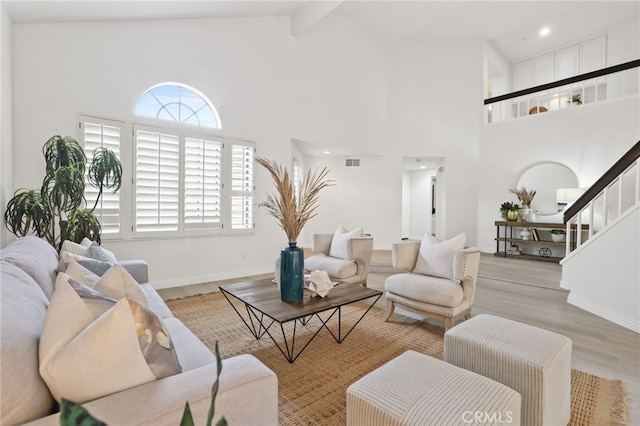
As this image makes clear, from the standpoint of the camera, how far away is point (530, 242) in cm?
674

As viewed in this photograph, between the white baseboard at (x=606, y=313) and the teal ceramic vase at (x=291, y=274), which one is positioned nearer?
the teal ceramic vase at (x=291, y=274)

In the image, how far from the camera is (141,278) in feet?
9.05

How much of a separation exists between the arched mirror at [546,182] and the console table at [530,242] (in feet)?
1.77

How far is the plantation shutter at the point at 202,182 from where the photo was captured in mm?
4320

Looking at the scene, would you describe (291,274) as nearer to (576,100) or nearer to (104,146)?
(104,146)

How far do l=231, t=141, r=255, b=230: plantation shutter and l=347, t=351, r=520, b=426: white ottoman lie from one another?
3859mm

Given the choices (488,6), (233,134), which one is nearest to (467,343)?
(233,134)

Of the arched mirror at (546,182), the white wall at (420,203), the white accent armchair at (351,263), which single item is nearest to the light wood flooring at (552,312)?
the white accent armchair at (351,263)

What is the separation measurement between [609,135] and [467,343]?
21.6 ft

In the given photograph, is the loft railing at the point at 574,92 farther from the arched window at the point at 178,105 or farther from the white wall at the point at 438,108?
the arched window at the point at 178,105

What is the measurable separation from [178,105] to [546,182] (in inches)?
293

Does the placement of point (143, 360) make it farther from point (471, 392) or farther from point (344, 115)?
point (344, 115)

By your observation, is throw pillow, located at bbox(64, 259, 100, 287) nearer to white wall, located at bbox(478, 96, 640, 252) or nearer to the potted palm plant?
the potted palm plant
